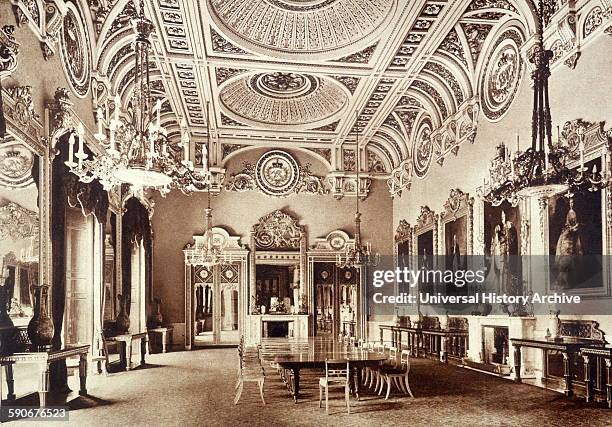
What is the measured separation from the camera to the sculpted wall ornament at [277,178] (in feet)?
62.4

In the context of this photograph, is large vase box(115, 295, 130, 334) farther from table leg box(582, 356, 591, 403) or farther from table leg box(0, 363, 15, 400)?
table leg box(582, 356, 591, 403)

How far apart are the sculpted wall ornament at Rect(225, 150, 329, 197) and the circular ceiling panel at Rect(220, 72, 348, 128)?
1772 mm

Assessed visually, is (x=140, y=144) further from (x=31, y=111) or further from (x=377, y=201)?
(x=377, y=201)

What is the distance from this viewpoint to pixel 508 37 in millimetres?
11172

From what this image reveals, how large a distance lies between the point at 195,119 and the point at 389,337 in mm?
9163

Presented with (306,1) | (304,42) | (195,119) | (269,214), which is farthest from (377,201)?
(306,1)

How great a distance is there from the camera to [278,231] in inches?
746

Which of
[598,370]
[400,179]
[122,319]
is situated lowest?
[598,370]

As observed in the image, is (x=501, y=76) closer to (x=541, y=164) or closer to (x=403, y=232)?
(x=541, y=164)

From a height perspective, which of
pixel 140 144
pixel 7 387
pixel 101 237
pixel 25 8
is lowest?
pixel 7 387

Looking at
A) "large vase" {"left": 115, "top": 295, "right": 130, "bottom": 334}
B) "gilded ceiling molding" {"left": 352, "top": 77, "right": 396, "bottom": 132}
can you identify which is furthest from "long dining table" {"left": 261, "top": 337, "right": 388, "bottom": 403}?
"gilded ceiling molding" {"left": 352, "top": 77, "right": 396, "bottom": 132}

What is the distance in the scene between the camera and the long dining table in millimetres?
8195

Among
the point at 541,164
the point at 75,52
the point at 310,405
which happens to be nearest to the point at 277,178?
the point at 75,52

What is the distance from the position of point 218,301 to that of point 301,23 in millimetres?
10093
